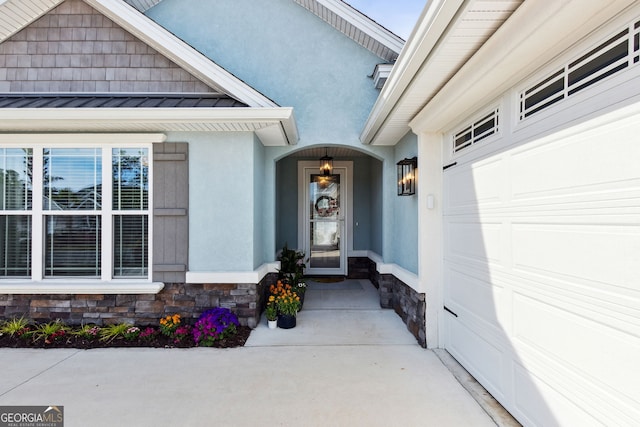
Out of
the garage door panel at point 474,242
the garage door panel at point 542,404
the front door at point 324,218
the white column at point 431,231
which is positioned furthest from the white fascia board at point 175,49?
the garage door panel at point 542,404

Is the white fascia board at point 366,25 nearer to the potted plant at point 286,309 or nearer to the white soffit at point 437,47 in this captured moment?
the white soffit at point 437,47

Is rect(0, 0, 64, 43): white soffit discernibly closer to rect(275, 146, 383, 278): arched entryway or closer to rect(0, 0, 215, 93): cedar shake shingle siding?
rect(0, 0, 215, 93): cedar shake shingle siding

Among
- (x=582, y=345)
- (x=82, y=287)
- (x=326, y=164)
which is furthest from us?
(x=326, y=164)

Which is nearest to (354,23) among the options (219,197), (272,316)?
(219,197)

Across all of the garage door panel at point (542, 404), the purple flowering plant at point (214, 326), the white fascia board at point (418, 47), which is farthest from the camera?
the purple flowering plant at point (214, 326)

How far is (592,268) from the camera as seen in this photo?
6.16ft

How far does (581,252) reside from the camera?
6.39 ft

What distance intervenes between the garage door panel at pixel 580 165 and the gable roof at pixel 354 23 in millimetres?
3575

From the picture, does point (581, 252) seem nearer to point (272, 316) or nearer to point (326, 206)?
point (272, 316)

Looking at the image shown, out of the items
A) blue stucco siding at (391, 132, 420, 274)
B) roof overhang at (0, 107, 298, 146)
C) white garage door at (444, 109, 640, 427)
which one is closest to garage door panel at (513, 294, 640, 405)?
white garage door at (444, 109, 640, 427)

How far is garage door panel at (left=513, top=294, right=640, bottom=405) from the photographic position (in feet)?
5.51

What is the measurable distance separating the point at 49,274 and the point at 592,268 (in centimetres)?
589

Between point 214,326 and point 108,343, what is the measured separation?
4.29ft

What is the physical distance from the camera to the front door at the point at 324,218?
7.91 metres
